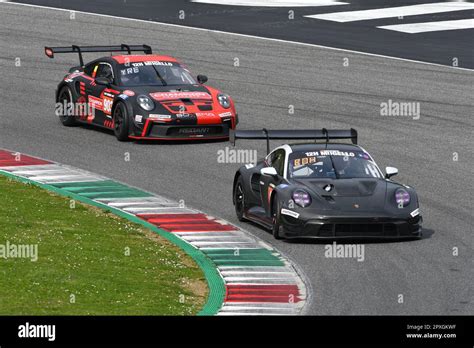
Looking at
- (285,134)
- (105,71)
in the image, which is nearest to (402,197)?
(285,134)

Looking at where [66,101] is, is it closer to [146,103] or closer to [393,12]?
[146,103]

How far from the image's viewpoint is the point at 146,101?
25703mm

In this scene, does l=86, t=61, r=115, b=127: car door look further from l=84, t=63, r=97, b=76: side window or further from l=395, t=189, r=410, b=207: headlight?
l=395, t=189, r=410, b=207: headlight

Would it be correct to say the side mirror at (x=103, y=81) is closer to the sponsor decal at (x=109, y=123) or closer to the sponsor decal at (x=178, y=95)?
the sponsor decal at (x=109, y=123)

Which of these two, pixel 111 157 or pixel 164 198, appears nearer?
pixel 164 198

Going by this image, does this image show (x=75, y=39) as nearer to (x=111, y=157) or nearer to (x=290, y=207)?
(x=111, y=157)

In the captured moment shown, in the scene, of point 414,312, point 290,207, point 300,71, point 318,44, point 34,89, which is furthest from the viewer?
point 318,44

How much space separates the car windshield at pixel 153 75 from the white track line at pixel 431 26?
12537 mm

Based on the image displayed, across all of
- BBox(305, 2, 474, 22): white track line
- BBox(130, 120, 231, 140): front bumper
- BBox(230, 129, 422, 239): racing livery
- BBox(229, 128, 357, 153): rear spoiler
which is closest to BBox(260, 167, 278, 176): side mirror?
BBox(230, 129, 422, 239): racing livery

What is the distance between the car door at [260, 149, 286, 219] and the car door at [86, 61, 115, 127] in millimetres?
7004

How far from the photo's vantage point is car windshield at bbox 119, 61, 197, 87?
87.2 feet

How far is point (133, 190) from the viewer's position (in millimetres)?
22156
